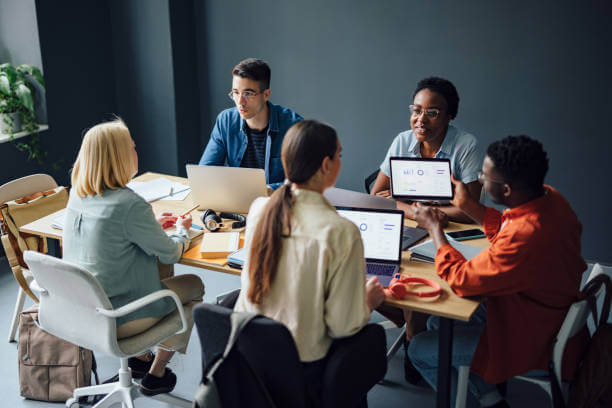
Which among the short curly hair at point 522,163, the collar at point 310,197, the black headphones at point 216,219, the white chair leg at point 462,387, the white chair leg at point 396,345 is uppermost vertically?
the short curly hair at point 522,163

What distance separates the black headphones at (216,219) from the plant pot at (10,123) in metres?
2.00

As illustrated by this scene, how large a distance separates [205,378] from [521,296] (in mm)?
1129

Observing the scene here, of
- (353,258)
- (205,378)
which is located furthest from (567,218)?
(205,378)

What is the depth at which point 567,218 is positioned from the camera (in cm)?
203

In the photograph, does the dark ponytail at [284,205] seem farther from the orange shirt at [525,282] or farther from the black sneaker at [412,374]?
the black sneaker at [412,374]

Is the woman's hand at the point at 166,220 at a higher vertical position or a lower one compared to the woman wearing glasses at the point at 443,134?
lower

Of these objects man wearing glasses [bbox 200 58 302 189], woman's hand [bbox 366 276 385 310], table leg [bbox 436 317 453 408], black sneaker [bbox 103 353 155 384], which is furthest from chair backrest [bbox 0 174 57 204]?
table leg [bbox 436 317 453 408]

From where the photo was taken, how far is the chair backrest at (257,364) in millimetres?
1699

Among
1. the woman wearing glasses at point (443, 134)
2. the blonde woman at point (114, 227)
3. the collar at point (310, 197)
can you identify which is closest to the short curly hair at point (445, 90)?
the woman wearing glasses at point (443, 134)

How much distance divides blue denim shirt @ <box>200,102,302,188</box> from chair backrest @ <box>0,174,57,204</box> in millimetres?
838

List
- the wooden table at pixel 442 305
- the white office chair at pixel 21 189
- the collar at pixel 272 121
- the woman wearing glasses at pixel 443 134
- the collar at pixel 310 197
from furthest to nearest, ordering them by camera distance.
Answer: the collar at pixel 272 121, the woman wearing glasses at pixel 443 134, the white office chair at pixel 21 189, the wooden table at pixel 442 305, the collar at pixel 310 197

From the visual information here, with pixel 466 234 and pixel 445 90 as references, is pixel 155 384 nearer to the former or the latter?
pixel 466 234

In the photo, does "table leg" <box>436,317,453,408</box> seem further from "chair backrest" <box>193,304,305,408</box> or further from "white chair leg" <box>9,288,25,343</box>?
"white chair leg" <box>9,288,25,343</box>

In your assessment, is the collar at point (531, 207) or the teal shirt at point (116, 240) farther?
the teal shirt at point (116, 240)
